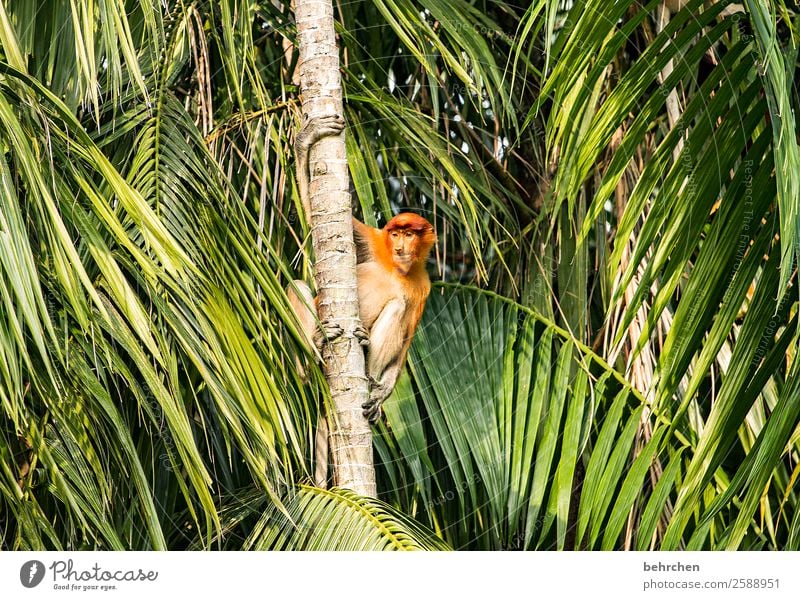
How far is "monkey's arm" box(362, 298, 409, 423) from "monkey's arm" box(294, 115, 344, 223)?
23.6 inches

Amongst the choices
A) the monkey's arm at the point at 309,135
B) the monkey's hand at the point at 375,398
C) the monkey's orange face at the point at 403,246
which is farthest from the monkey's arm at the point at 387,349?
the monkey's arm at the point at 309,135

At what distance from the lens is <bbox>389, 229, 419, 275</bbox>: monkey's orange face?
311 cm

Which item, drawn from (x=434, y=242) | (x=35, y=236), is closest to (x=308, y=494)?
(x=35, y=236)

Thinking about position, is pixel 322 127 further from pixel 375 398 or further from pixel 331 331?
pixel 375 398

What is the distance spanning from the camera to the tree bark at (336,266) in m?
2.18

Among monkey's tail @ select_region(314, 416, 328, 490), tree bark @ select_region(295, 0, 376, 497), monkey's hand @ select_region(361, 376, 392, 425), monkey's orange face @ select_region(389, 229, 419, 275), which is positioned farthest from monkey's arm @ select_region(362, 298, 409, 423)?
tree bark @ select_region(295, 0, 376, 497)

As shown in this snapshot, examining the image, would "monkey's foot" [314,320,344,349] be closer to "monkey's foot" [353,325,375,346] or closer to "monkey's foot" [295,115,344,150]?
"monkey's foot" [353,325,375,346]

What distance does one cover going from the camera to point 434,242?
3.19m

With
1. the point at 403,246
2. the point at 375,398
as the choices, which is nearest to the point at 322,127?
the point at 375,398

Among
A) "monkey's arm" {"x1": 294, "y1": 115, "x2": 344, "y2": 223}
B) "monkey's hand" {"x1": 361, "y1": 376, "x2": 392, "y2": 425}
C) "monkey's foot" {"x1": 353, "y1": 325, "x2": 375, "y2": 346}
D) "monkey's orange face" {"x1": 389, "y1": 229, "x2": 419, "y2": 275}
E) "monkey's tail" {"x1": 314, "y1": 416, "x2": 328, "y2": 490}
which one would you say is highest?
"monkey's arm" {"x1": 294, "y1": 115, "x2": 344, "y2": 223}

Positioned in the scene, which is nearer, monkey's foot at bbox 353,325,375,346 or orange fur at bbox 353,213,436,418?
monkey's foot at bbox 353,325,375,346

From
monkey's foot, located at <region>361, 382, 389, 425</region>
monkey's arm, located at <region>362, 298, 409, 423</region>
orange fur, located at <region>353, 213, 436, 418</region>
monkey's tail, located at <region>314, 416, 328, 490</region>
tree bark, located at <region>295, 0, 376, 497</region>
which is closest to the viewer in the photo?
tree bark, located at <region>295, 0, 376, 497</region>

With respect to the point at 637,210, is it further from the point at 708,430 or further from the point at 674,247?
the point at 708,430

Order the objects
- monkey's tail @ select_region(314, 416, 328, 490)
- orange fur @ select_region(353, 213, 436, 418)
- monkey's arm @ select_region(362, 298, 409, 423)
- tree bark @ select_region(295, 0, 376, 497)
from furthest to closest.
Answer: orange fur @ select_region(353, 213, 436, 418) < monkey's arm @ select_region(362, 298, 409, 423) < monkey's tail @ select_region(314, 416, 328, 490) < tree bark @ select_region(295, 0, 376, 497)
